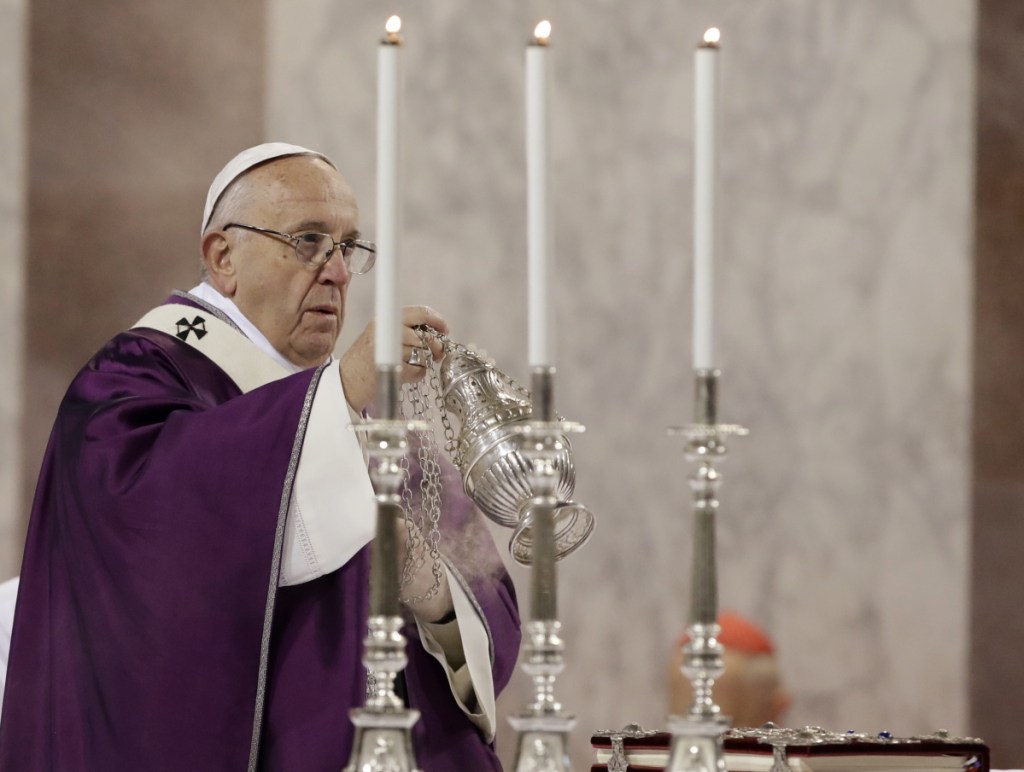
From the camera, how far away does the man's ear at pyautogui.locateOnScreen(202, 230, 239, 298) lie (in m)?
3.22

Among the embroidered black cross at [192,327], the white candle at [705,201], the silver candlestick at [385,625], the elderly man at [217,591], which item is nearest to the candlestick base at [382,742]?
the silver candlestick at [385,625]

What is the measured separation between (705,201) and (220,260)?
175 cm

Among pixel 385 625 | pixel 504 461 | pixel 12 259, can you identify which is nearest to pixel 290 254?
pixel 504 461

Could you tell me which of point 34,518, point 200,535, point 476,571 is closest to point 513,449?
point 200,535

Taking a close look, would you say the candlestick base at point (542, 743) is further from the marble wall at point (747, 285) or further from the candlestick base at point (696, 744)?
the marble wall at point (747, 285)

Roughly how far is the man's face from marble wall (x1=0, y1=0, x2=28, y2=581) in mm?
1689

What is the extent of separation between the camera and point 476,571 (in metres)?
2.95

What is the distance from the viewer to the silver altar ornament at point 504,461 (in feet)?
6.57

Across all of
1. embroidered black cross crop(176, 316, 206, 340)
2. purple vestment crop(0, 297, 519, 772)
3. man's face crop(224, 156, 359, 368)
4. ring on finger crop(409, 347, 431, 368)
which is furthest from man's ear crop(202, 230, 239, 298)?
ring on finger crop(409, 347, 431, 368)

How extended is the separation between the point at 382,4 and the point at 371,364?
295 cm

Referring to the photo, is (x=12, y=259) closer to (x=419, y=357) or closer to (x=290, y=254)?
(x=290, y=254)

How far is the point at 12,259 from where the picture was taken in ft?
15.3

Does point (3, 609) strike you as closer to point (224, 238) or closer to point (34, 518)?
point (34, 518)

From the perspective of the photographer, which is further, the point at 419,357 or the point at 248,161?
the point at 248,161
